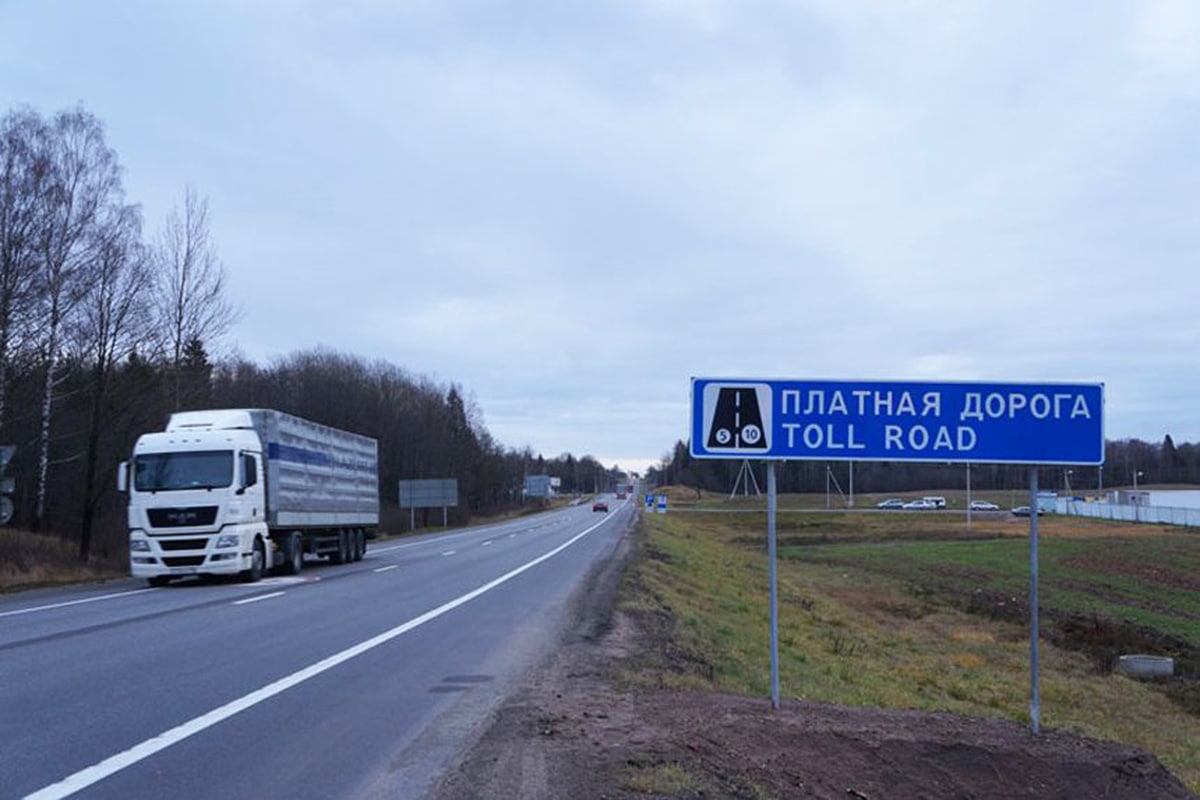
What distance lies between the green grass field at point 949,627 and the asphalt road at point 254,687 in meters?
2.33

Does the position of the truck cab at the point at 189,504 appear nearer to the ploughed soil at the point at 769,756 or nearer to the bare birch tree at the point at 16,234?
the bare birch tree at the point at 16,234

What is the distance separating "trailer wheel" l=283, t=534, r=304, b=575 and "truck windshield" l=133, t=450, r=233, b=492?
12.4 feet

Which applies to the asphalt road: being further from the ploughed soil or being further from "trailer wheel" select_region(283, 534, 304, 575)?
"trailer wheel" select_region(283, 534, 304, 575)

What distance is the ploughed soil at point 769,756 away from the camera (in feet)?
21.4

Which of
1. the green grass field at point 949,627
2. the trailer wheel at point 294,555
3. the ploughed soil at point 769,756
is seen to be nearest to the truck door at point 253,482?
the trailer wheel at point 294,555

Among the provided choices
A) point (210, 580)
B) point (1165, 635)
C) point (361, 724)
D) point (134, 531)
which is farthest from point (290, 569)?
point (1165, 635)

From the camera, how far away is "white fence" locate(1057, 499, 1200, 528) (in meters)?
75.4

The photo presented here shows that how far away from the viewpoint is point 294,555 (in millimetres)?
26625

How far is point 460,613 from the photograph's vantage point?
17.1 metres

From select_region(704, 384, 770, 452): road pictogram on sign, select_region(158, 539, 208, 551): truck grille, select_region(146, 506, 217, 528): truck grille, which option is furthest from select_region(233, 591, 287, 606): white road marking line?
select_region(704, 384, 770, 452): road pictogram on sign

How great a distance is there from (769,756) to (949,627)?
21.1 meters

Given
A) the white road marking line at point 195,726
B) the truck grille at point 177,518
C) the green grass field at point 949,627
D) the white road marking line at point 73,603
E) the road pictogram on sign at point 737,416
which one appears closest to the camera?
the white road marking line at point 195,726

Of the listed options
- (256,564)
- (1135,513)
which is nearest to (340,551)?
(256,564)

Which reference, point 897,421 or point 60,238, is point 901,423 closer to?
point 897,421
